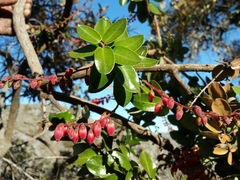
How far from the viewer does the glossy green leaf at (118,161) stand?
882mm

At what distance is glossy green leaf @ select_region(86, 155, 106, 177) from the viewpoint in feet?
2.86

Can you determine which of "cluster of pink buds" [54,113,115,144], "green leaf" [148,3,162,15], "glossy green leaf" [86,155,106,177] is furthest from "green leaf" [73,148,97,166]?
"green leaf" [148,3,162,15]

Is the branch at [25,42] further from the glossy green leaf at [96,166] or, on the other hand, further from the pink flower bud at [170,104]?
the pink flower bud at [170,104]

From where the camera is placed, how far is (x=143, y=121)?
123 centimetres

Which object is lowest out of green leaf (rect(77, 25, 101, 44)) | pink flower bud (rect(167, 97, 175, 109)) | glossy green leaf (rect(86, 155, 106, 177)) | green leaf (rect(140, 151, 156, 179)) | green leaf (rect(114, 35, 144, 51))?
green leaf (rect(140, 151, 156, 179))

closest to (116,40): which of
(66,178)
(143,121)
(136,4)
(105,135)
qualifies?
(105,135)

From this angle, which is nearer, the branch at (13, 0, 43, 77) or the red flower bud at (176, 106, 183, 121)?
the red flower bud at (176, 106, 183, 121)

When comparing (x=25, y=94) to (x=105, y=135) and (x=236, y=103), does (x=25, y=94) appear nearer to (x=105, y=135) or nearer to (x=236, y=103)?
(x=105, y=135)

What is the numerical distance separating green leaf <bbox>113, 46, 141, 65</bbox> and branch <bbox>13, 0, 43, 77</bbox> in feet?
1.04

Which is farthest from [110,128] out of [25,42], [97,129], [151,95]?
[25,42]

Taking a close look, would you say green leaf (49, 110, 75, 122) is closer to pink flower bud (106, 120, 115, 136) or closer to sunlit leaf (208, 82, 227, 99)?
pink flower bud (106, 120, 115, 136)

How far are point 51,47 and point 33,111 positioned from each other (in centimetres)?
165

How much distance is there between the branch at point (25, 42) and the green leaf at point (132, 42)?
0.30 m

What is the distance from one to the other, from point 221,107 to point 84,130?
0.32 m
